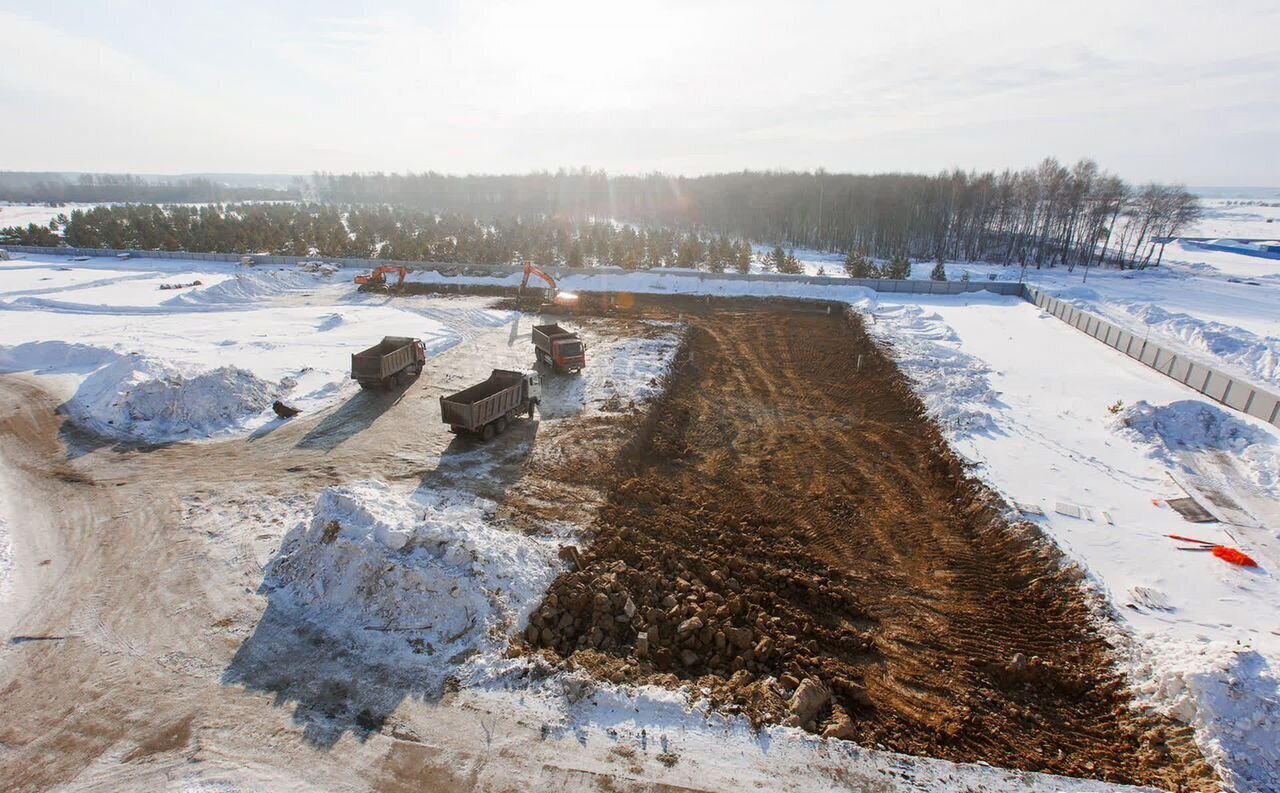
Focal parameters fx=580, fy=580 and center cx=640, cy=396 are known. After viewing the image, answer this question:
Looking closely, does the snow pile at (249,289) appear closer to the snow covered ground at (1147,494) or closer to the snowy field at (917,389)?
the snowy field at (917,389)

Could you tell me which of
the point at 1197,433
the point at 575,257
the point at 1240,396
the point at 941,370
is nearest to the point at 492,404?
the point at 941,370

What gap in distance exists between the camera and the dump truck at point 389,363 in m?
20.0

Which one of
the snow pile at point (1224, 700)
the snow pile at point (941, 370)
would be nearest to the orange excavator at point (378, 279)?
the snow pile at point (941, 370)

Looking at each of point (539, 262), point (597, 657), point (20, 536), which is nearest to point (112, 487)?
point (20, 536)

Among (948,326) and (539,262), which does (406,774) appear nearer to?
(948,326)

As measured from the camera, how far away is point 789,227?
253 ft

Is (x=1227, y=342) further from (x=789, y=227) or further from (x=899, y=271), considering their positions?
(x=789, y=227)

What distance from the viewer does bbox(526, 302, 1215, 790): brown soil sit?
27.6 feet

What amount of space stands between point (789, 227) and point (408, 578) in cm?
7564

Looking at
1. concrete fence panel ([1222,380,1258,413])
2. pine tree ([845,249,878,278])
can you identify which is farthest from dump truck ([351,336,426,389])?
A: pine tree ([845,249,878,278])

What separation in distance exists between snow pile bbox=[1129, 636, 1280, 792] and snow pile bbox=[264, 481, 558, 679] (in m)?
9.91

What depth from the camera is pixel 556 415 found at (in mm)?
19250

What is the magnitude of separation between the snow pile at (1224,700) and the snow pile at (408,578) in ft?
32.5

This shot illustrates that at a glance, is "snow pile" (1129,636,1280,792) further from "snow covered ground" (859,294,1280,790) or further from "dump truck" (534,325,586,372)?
"dump truck" (534,325,586,372)
